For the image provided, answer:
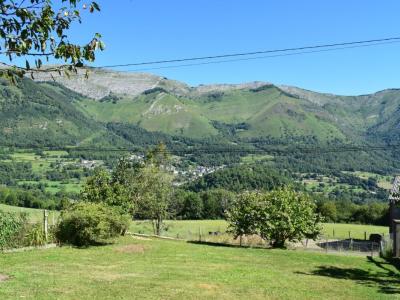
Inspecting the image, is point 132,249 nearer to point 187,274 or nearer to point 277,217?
point 187,274

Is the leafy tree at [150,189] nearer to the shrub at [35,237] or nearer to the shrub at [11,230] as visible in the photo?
the shrub at [35,237]

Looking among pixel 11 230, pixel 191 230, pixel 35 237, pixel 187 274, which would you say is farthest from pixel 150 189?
pixel 187 274

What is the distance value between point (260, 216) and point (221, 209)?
6529cm

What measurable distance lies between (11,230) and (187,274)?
9.80m

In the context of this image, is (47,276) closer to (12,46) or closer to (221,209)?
(12,46)

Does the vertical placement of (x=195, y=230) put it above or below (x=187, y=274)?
below

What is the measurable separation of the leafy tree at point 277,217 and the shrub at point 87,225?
26.8 ft

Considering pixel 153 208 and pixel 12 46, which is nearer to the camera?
pixel 12 46

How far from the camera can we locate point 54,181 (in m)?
182

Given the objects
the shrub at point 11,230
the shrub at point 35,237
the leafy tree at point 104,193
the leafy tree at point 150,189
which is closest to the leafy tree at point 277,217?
the leafy tree at point 104,193

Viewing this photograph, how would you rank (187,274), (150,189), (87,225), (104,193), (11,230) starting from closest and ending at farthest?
1. (187,274)
2. (11,230)
3. (87,225)
4. (104,193)
5. (150,189)

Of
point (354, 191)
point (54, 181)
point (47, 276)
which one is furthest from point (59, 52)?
point (354, 191)

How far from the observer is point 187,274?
17.8 m

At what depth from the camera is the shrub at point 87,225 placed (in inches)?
970
